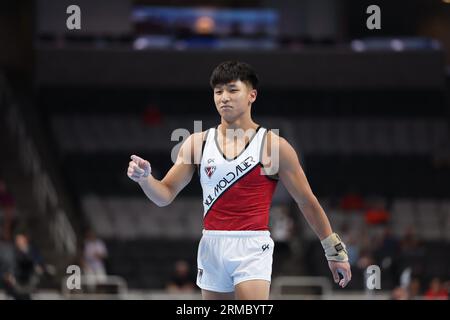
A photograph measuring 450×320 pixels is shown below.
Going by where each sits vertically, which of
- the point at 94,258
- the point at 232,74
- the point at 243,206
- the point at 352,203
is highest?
the point at 232,74

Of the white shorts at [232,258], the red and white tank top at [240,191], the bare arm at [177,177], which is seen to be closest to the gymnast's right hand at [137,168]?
the bare arm at [177,177]

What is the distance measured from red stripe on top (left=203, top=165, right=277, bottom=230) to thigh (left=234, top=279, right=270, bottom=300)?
397mm

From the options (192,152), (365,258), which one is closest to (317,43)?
(365,258)

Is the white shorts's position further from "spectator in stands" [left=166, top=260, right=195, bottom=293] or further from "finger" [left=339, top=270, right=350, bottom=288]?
"spectator in stands" [left=166, top=260, right=195, bottom=293]

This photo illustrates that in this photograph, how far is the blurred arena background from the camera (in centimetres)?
2262

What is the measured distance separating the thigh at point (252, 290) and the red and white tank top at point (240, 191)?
0.40 metres

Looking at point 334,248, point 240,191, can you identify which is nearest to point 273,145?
point 240,191

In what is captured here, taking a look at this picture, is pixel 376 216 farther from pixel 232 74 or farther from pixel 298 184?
pixel 232 74

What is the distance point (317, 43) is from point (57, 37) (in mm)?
7464

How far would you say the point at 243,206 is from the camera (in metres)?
6.50

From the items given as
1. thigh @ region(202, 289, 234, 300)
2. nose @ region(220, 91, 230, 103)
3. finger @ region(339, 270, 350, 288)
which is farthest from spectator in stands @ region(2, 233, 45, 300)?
nose @ region(220, 91, 230, 103)

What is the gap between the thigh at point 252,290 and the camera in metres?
6.27

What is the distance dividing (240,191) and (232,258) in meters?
0.48

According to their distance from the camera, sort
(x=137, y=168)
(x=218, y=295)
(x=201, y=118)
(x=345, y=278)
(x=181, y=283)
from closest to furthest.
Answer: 1. (x=137, y=168)
2. (x=218, y=295)
3. (x=345, y=278)
4. (x=181, y=283)
5. (x=201, y=118)
